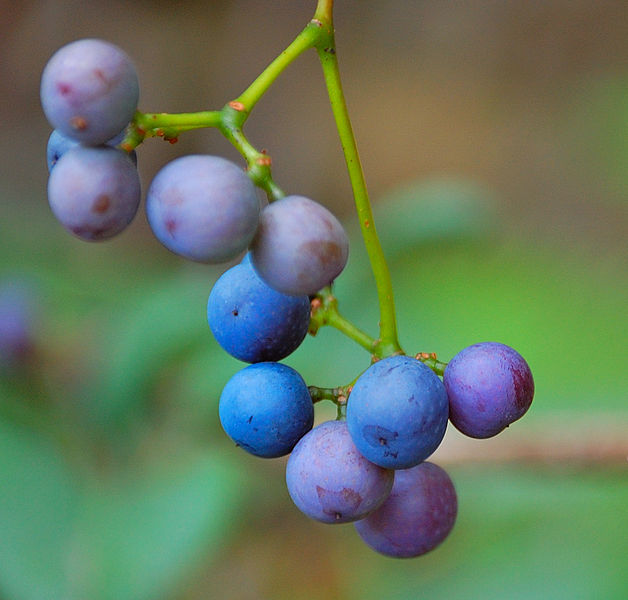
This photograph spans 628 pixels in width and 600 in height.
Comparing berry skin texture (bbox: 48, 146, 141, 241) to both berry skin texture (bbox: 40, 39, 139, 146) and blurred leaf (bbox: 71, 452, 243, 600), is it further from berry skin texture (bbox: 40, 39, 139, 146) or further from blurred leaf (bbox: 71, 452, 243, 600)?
blurred leaf (bbox: 71, 452, 243, 600)

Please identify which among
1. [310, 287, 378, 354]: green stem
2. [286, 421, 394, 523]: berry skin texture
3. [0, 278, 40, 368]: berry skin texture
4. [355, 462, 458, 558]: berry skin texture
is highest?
[310, 287, 378, 354]: green stem

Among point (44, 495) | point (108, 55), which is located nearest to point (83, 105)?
point (108, 55)

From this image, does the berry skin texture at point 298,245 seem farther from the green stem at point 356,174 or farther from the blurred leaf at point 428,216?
the blurred leaf at point 428,216

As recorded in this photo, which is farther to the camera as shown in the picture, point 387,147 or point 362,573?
point 387,147

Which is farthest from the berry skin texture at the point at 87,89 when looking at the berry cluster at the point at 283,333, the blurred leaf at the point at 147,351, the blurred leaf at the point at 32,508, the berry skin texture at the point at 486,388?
the blurred leaf at the point at 32,508

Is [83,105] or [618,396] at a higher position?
[83,105]

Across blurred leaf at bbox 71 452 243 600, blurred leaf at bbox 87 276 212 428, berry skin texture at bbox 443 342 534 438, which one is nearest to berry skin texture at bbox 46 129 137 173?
berry skin texture at bbox 443 342 534 438

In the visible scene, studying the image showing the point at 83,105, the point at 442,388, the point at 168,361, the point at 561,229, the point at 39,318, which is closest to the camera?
the point at 83,105

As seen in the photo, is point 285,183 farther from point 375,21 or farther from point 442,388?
point 442,388
